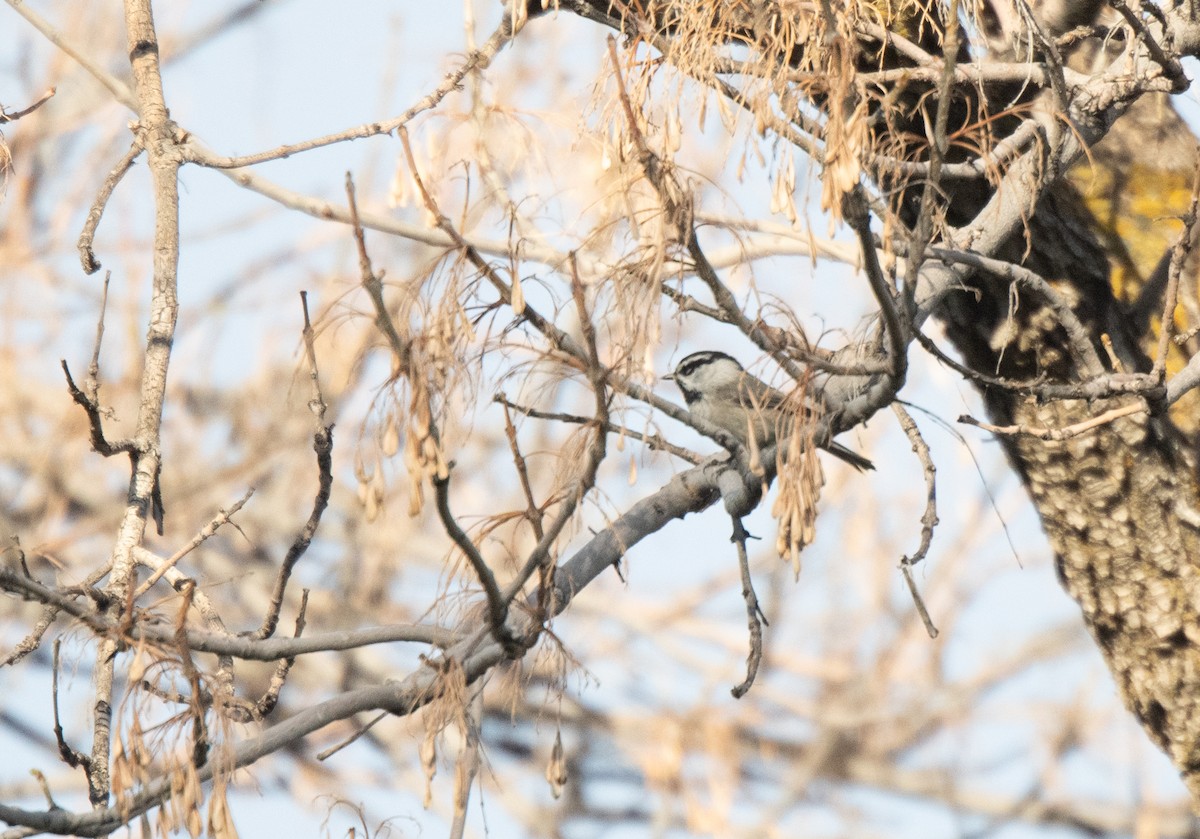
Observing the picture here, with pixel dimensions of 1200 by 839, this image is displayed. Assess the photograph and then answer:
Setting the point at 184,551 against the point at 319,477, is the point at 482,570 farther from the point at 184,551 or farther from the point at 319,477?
the point at 184,551

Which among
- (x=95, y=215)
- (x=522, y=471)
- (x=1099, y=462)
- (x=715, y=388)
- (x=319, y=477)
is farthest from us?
(x=715, y=388)

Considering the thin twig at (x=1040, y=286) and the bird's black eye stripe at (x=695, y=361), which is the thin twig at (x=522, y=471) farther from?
the bird's black eye stripe at (x=695, y=361)

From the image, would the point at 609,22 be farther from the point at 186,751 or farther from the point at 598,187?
the point at 186,751

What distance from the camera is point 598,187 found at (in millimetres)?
2910

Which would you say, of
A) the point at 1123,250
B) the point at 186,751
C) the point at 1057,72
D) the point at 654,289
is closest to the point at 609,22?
the point at 1057,72

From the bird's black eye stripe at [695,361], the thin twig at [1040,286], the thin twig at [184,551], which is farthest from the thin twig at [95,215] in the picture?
the bird's black eye stripe at [695,361]

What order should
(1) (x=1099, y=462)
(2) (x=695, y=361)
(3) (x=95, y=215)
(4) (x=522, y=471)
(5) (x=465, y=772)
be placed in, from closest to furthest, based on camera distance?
(4) (x=522, y=471) → (5) (x=465, y=772) → (3) (x=95, y=215) → (1) (x=1099, y=462) → (2) (x=695, y=361)

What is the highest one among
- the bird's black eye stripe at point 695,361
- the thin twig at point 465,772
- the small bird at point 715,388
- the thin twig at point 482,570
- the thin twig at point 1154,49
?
the bird's black eye stripe at point 695,361

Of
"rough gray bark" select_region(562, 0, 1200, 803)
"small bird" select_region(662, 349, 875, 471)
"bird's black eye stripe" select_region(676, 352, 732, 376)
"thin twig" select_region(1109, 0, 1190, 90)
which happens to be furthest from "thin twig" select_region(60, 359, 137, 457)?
"bird's black eye stripe" select_region(676, 352, 732, 376)

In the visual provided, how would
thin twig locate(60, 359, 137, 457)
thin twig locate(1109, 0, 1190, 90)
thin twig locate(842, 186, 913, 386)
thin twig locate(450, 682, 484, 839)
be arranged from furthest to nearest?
thin twig locate(1109, 0, 1190, 90) < thin twig locate(60, 359, 137, 457) < thin twig locate(450, 682, 484, 839) < thin twig locate(842, 186, 913, 386)

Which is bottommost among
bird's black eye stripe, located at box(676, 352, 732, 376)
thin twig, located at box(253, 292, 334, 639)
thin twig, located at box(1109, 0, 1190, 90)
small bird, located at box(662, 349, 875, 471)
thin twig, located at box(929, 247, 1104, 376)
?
thin twig, located at box(253, 292, 334, 639)

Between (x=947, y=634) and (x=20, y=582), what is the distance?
7.46 m

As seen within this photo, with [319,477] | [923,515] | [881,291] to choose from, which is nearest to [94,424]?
[319,477]

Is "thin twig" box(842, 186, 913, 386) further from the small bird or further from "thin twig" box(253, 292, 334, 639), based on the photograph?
the small bird
